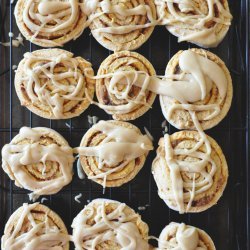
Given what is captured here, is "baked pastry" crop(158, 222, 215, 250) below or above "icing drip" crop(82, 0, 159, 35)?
below

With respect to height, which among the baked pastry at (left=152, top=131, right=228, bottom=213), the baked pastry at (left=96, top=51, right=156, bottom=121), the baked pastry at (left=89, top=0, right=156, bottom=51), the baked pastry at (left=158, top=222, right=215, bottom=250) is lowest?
the baked pastry at (left=158, top=222, right=215, bottom=250)

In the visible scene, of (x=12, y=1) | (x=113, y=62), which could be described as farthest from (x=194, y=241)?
(x=12, y=1)

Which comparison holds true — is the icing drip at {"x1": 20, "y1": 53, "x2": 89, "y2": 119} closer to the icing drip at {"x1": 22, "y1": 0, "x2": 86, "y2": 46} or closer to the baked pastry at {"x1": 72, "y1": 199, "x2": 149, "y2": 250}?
the icing drip at {"x1": 22, "y1": 0, "x2": 86, "y2": 46}

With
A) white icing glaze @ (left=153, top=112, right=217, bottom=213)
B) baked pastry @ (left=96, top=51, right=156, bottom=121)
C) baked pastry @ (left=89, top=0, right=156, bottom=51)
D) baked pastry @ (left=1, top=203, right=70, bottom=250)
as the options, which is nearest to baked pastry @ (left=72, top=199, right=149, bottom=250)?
baked pastry @ (left=1, top=203, right=70, bottom=250)

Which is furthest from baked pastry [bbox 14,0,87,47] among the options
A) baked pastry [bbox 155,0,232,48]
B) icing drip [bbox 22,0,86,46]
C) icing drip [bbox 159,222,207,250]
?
icing drip [bbox 159,222,207,250]

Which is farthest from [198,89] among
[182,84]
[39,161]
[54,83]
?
[39,161]

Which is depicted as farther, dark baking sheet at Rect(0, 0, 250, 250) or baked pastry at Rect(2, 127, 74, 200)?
dark baking sheet at Rect(0, 0, 250, 250)

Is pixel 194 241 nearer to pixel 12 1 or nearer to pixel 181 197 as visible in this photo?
pixel 181 197
